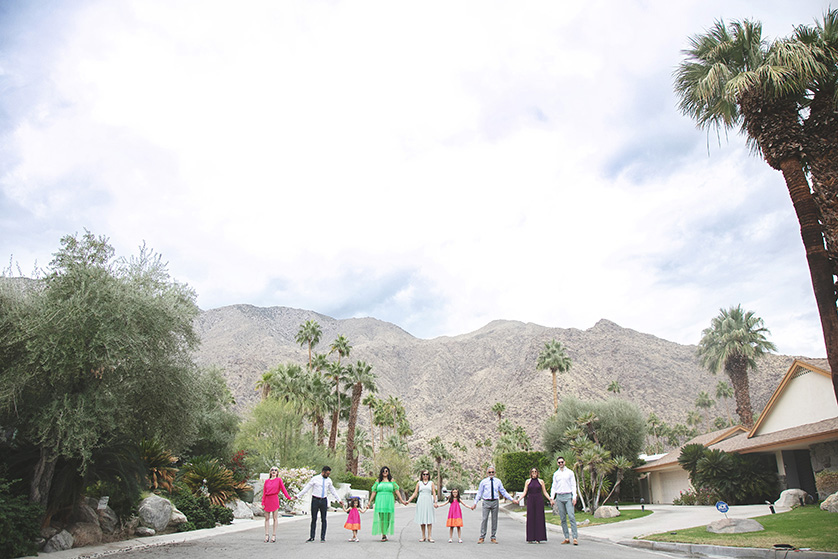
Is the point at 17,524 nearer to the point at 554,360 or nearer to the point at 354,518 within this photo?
the point at 354,518

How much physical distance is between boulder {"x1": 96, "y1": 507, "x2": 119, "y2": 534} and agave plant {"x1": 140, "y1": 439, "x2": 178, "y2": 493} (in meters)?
3.24

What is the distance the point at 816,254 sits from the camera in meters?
12.4

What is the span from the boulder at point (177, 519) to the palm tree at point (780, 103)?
17342 millimetres

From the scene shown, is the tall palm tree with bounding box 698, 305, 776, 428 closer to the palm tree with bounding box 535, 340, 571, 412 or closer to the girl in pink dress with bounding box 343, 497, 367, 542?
the palm tree with bounding box 535, 340, 571, 412

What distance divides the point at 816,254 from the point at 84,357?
15.2 m

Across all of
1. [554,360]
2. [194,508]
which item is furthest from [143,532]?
[554,360]

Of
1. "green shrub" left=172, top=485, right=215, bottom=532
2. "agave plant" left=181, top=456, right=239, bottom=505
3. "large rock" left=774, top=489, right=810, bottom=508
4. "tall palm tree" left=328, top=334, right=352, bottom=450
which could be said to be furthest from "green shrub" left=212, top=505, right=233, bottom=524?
"tall palm tree" left=328, top=334, right=352, bottom=450

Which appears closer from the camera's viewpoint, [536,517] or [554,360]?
[536,517]

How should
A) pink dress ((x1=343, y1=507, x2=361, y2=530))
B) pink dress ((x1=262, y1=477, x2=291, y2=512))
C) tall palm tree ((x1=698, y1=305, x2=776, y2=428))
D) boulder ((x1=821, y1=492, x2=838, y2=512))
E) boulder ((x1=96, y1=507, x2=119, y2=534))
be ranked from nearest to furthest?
boulder ((x1=96, y1=507, x2=119, y2=534)) → pink dress ((x1=343, y1=507, x2=361, y2=530)) → pink dress ((x1=262, y1=477, x2=291, y2=512)) → boulder ((x1=821, y1=492, x2=838, y2=512)) → tall palm tree ((x1=698, y1=305, x2=776, y2=428))

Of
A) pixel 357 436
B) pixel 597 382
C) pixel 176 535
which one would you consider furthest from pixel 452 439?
pixel 176 535

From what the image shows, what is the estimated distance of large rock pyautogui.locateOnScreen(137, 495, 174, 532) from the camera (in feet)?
52.7

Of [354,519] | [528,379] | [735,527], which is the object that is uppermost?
[528,379]

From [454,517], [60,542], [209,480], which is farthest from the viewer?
[209,480]

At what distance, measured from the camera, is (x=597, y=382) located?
5335 inches
